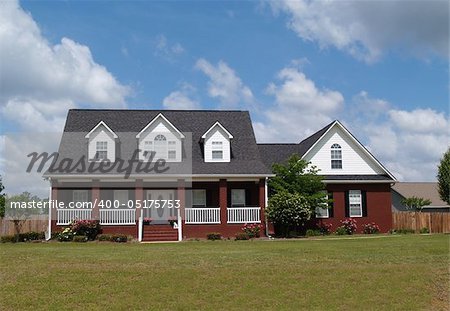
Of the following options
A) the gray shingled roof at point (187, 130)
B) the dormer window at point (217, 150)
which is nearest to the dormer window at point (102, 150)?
the gray shingled roof at point (187, 130)

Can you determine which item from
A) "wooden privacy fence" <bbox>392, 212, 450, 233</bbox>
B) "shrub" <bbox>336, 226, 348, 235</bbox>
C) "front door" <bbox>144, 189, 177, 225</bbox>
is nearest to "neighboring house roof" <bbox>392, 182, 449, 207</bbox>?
"wooden privacy fence" <bbox>392, 212, 450, 233</bbox>

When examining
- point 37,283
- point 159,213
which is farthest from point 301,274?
point 159,213

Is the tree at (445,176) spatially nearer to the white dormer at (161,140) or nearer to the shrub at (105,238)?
the white dormer at (161,140)

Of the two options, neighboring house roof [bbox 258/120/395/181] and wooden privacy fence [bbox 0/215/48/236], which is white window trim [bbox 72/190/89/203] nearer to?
wooden privacy fence [bbox 0/215/48/236]

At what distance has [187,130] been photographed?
3638 centimetres

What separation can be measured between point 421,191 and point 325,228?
31.3 m

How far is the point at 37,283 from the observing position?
14.4 meters

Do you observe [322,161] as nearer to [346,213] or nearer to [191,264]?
[346,213]

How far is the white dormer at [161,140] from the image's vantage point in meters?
34.2

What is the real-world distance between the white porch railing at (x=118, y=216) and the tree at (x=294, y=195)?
805 centimetres

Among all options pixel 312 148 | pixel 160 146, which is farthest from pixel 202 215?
pixel 312 148

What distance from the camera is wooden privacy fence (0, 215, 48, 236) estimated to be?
3216 cm

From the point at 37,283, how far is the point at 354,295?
814cm

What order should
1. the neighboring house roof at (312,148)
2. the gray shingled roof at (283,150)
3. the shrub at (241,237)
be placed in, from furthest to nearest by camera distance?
1. the gray shingled roof at (283,150)
2. the neighboring house roof at (312,148)
3. the shrub at (241,237)
